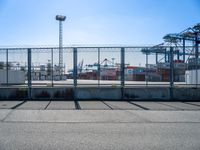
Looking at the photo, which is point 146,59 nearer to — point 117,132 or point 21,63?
point 21,63

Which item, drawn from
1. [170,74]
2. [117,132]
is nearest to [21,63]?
[170,74]

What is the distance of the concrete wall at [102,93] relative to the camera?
1625 centimetres

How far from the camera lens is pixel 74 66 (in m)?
16.8

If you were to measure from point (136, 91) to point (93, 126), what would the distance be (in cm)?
865

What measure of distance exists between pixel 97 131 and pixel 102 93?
8938mm

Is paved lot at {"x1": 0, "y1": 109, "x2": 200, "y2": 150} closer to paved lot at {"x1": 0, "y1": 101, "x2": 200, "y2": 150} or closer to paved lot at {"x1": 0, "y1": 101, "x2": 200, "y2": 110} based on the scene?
paved lot at {"x1": 0, "y1": 101, "x2": 200, "y2": 150}

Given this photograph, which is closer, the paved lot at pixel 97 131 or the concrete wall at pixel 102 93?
the paved lot at pixel 97 131

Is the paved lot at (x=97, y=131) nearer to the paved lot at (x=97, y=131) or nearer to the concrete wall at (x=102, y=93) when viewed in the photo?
the paved lot at (x=97, y=131)

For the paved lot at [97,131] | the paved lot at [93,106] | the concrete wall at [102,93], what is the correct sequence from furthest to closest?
the concrete wall at [102,93] → the paved lot at [93,106] → the paved lot at [97,131]

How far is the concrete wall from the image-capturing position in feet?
53.3

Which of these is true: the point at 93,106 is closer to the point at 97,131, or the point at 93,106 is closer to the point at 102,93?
the point at 102,93

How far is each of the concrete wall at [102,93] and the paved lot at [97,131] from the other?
5.31m

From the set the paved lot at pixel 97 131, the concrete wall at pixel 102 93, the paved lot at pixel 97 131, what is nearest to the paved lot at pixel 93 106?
the paved lot at pixel 97 131

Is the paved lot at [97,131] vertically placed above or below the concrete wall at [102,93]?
below
